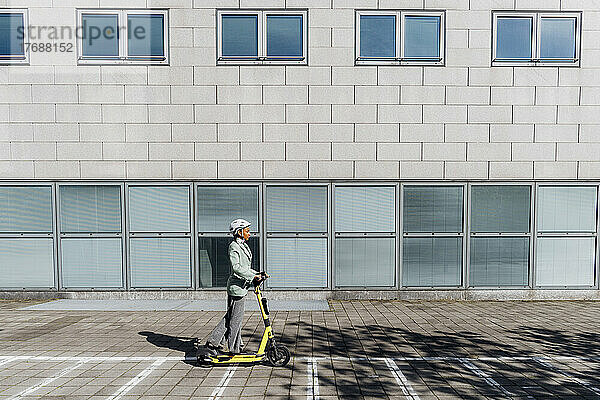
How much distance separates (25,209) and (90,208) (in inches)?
63.4

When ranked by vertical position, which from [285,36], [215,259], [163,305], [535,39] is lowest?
[163,305]

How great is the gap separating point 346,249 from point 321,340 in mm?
3421

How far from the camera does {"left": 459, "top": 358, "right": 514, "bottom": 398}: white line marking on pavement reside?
15.9 feet

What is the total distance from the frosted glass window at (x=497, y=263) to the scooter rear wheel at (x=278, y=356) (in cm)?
624

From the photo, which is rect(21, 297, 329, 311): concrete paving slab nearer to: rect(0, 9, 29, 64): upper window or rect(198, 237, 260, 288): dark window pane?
rect(198, 237, 260, 288): dark window pane

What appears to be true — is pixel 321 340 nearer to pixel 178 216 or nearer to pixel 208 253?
pixel 208 253

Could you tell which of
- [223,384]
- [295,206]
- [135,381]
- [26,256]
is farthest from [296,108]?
[26,256]

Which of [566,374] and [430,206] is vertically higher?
[430,206]

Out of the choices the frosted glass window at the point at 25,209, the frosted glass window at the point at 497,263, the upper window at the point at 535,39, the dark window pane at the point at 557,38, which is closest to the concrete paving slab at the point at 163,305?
the frosted glass window at the point at 25,209

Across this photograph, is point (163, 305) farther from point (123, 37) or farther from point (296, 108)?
point (123, 37)

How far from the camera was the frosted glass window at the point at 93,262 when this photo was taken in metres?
9.88

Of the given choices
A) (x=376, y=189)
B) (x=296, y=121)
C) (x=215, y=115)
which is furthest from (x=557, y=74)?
(x=215, y=115)

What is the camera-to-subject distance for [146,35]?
976cm

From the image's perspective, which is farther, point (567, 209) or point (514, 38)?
point (567, 209)
